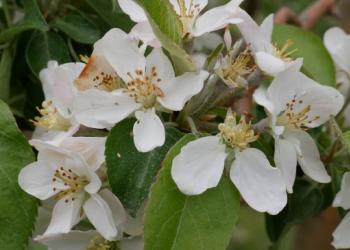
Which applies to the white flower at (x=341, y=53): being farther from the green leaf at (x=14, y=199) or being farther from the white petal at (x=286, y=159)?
the green leaf at (x=14, y=199)

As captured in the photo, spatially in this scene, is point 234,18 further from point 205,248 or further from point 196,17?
point 205,248

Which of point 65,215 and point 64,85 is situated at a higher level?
point 64,85

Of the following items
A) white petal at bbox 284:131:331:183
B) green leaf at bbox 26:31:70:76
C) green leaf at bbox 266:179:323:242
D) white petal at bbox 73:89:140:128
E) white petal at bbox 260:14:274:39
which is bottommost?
green leaf at bbox 266:179:323:242

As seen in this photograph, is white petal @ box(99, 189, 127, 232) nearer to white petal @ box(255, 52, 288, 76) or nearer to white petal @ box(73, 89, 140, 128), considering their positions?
white petal @ box(73, 89, 140, 128)

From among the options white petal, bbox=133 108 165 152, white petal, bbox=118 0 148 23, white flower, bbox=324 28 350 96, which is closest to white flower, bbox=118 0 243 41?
white petal, bbox=118 0 148 23

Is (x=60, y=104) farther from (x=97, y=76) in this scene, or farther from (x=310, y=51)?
(x=310, y=51)

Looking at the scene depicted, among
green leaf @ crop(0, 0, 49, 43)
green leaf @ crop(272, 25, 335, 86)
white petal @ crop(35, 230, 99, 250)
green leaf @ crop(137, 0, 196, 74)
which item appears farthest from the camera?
green leaf @ crop(272, 25, 335, 86)

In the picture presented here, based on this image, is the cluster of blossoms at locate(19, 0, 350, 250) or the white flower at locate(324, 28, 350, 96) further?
the white flower at locate(324, 28, 350, 96)

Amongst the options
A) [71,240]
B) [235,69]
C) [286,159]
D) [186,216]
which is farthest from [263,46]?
[71,240]
